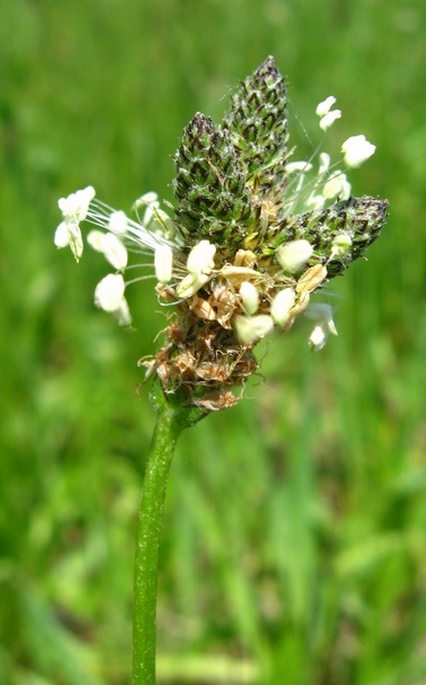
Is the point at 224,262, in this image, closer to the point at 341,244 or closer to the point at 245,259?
the point at 245,259

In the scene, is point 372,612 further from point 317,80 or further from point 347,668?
point 317,80

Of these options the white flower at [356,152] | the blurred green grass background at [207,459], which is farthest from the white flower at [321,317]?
the blurred green grass background at [207,459]

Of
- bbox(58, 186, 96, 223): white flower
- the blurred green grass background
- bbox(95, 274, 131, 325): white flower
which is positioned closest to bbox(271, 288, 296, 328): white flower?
bbox(95, 274, 131, 325): white flower

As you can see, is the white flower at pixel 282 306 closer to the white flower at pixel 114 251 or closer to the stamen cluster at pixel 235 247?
the stamen cluster at pixel 235 247

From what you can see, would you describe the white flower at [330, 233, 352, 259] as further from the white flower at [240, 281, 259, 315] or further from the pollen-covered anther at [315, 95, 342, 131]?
the pollen-covered anther at [315, 95, 342, 131]

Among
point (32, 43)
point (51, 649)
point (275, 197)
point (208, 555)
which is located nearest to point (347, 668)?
point (208, 555)

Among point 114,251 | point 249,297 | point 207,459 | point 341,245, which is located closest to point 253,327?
point 249,297
